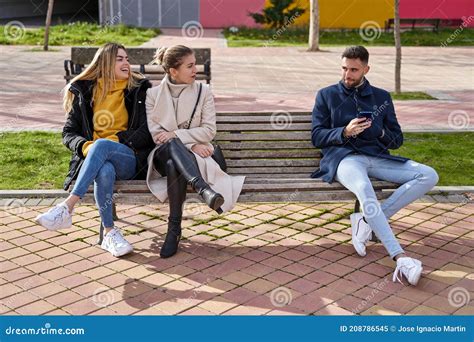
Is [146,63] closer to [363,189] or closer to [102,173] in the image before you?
[102,173]

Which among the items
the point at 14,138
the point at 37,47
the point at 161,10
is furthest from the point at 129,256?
the point at 161,10

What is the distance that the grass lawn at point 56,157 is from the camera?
6527mm

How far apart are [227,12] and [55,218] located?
76.9ft

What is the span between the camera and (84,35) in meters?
22.0

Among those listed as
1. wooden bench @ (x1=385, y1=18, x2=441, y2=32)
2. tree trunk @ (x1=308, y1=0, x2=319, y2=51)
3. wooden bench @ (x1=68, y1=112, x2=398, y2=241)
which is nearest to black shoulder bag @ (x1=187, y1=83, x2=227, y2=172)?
Answer: wooden bench @ (x1=68, y1=112, x2=398, y2=241)

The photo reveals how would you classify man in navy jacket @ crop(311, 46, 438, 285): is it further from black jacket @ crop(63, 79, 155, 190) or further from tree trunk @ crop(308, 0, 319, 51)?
tree trunk @ crop(308, 0, 319, 51)

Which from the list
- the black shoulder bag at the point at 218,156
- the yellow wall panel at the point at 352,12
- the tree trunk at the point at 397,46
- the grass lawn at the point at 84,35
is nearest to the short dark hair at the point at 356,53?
the black shoulder bag at the point at 218,156

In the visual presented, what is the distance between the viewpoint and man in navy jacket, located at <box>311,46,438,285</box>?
4.77 m

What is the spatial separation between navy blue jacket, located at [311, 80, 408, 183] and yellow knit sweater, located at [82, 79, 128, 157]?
4.79 ft

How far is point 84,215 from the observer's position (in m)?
5.69

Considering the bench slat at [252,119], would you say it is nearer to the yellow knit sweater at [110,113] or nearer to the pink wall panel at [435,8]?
the yellow knit sweater at [110,113]
